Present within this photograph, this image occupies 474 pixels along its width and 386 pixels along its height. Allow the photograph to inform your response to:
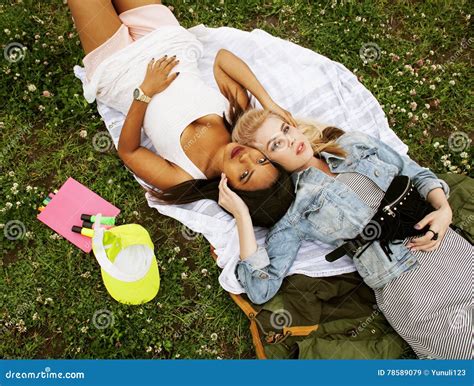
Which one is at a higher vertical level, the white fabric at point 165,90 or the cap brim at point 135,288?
the white fabric at point 165,90

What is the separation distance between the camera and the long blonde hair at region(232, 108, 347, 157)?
162 inches

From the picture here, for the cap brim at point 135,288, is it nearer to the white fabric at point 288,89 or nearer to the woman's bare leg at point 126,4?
the white fabric at point 288,89

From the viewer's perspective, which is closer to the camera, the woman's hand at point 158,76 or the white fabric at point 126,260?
the white fabric at point 126,260

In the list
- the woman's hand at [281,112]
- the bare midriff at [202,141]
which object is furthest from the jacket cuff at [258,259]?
the woman's hand at [281,112]

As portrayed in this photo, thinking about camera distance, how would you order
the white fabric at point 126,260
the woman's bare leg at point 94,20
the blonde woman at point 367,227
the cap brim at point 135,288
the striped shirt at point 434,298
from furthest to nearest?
1. the woman's bare leg at point 94,20
2. the cap brim at point 135,288
3. the white fabric at point 126,260
4. the blonde woman at point 367,227
5. the striped shirt at point 434,298

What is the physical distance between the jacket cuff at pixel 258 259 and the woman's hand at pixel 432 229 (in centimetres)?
121

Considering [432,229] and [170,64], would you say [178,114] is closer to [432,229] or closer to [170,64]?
[170,64]

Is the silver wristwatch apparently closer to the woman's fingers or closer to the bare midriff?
the woman's fingers

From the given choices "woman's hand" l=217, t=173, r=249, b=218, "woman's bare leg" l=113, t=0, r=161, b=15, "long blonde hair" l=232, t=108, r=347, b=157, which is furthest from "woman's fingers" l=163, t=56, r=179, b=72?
"woman's hand" l=217, t=173, r=249, b=218

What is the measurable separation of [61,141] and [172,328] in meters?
2.29

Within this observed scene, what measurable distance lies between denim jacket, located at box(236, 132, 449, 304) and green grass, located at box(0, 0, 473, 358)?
700mm

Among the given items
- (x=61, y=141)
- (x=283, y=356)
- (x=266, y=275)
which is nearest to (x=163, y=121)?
(x=61, y=141)

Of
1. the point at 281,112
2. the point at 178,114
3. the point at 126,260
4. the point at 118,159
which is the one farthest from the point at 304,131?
the point at 126,260

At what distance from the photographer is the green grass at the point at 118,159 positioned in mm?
4430
